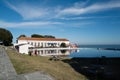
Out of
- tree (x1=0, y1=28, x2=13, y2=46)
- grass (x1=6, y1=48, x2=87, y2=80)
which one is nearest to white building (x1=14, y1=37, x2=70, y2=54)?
tree (x1=0, y1=28, x2=13, y2=46)

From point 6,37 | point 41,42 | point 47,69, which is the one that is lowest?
point 47,69

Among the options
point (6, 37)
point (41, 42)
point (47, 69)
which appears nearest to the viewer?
point (47, 69)

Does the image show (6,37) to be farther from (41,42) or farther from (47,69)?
(47,69)

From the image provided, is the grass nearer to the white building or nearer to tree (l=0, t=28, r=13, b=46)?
tree (l=0, t=28, r=13, b=46)

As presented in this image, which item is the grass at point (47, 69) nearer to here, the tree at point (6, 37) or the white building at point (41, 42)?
the tree at point (6, 37)

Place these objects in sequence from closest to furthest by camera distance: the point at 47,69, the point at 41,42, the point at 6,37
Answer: the point at 47,69 → the point at 6,37 → the point at 41,42

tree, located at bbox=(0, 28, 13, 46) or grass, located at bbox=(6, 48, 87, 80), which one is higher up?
tree, located at bbox=(0, 28, 13, 46)

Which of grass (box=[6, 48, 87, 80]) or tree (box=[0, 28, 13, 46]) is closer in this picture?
grass (box=[6, 48, 87, 80])

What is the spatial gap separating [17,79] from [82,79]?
6.11 m

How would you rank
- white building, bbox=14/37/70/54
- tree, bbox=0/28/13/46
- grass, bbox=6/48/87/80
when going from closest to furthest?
grass, bbox=6/48/87/80
tree, bbox=0/28/13/46
white building, bbox=14/37/70/54

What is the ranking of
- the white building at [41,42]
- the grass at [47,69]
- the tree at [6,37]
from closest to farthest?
1. the grass at [47,69]
2. the tree at [6,37]
3. the white building at [41,42]

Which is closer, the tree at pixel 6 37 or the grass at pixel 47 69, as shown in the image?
the grass at pixel 47 69

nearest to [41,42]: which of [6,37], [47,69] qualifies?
[6,37]

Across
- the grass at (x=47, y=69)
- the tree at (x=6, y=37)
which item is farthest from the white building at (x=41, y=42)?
the grass at (x=47, y=69)
